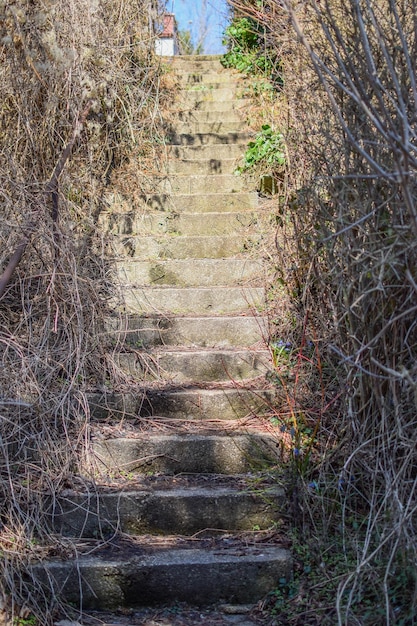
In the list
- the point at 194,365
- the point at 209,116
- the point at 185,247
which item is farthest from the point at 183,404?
the point at 209,116

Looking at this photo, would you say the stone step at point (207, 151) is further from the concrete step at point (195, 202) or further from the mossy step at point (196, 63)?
the mossy step at point (196, 63)

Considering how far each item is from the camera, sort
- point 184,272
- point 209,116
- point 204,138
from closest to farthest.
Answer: point 184,272 → point 204,138 → point 209,116

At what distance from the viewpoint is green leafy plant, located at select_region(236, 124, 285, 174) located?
203 inches

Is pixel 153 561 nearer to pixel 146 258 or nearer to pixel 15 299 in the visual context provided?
pixel 15 299

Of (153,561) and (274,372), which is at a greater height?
(274,372)

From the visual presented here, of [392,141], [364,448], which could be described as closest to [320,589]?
[364,448]

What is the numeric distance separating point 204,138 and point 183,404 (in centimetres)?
313

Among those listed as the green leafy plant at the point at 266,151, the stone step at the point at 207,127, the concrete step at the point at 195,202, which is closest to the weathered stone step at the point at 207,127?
the stone step at the point at 207,127

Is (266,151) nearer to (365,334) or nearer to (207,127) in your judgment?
(207,127)

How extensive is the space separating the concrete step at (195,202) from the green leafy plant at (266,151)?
0.29 m

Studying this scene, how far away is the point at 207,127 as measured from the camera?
610cm

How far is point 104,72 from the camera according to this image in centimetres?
496

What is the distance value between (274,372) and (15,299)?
4.73 ft

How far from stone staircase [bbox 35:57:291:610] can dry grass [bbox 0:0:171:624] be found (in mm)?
136
